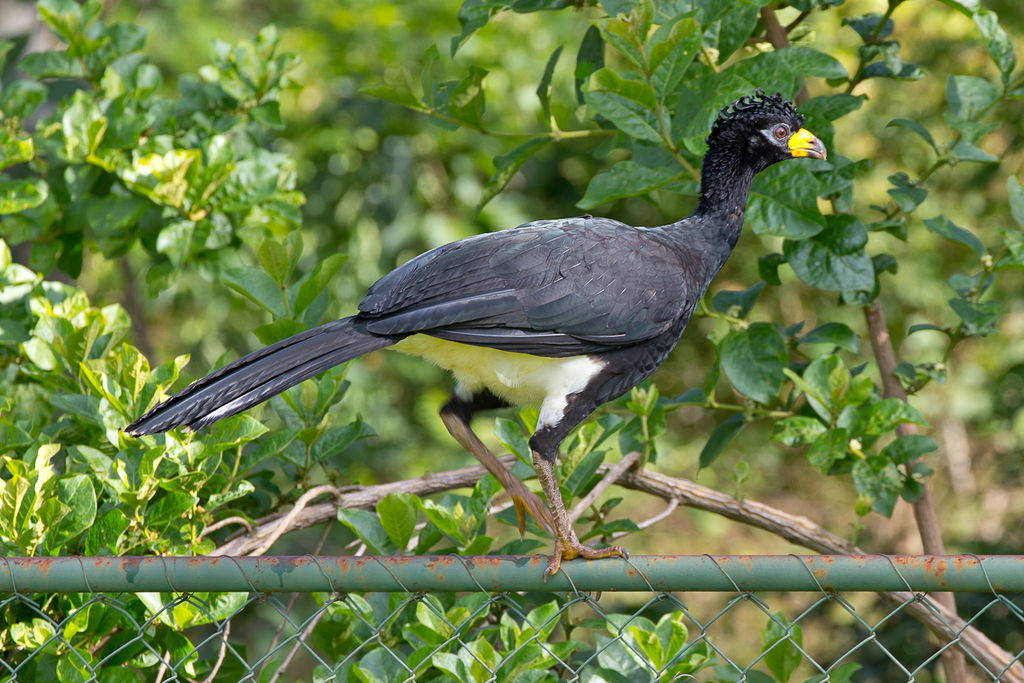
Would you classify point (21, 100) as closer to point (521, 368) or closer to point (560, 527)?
point (521, 368)

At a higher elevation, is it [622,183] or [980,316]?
[622,183]

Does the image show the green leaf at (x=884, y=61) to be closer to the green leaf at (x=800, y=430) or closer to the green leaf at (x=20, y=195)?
the green leaf at (x=800, y=430)

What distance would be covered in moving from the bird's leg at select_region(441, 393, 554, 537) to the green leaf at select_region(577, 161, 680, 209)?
0.64 meters

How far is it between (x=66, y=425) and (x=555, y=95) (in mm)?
3754

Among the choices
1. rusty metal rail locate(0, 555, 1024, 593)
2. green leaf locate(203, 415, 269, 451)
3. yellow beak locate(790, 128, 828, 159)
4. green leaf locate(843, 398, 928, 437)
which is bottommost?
green leaf locate(843, 398, 928, 437)

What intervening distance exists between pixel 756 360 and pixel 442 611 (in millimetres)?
1226

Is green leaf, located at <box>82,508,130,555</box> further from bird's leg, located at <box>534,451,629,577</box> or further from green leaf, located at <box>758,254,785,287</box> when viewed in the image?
green leaf, located at <box>758,254,785,287</box>

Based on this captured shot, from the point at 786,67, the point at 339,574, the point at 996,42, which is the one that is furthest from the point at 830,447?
the point at 339,574

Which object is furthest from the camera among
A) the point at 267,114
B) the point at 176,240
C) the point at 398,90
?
the point at 267,114

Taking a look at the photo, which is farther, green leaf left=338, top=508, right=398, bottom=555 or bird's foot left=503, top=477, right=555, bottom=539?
bird's foot left=503, top=477, right=555, bottom=539

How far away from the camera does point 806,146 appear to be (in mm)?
2871

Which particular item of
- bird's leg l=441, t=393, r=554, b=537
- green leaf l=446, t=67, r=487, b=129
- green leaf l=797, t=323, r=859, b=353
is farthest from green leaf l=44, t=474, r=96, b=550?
green leaf l=797, t=323, r=859, b=353

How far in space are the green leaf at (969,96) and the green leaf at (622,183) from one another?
934 mm

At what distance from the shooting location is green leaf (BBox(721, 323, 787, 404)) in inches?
115
